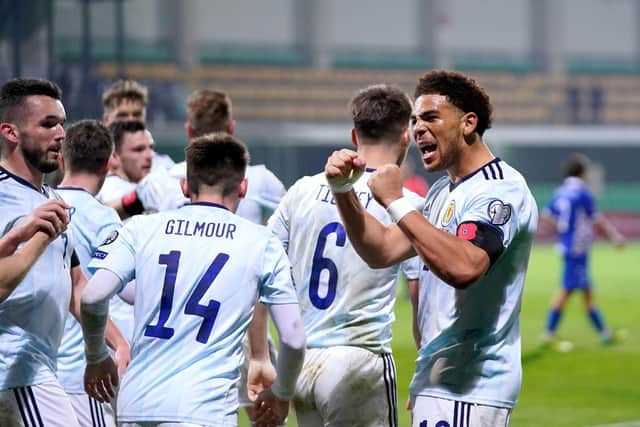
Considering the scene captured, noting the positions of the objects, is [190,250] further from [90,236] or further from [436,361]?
[90,236]

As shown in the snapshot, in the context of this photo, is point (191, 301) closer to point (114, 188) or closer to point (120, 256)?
point (120, 256)

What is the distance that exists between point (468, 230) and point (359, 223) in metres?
Answer: 0.51

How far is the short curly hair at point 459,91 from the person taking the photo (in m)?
4.53

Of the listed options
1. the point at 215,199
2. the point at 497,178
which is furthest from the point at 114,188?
the point at 497,178

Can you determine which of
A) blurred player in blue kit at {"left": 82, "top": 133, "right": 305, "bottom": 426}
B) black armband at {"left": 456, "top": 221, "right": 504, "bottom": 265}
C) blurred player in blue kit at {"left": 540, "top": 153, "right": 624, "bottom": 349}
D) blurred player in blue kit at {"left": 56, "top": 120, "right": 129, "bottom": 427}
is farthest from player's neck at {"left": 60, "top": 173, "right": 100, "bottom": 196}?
blurred player in blue kit at {"left": 540, "top": 153, "right": 624, "bottom": 349}

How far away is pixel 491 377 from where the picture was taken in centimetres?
440

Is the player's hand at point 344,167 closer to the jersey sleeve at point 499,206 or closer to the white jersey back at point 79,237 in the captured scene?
the jersey sleeve at point 499,206

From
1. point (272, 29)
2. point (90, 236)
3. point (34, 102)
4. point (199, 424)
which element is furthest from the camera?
point (272, 29)

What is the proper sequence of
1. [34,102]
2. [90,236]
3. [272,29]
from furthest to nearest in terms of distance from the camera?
[272,29] < [90,236] < [34,102]

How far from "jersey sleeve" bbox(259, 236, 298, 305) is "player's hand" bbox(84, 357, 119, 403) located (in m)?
0.75

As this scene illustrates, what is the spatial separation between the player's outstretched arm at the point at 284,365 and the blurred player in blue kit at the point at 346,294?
751 millimetres

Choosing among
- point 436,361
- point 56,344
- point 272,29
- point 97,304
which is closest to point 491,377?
point 436,361

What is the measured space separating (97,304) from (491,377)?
1472 mm

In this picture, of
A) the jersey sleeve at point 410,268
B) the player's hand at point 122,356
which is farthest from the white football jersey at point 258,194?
the player's hand at point 122,356
